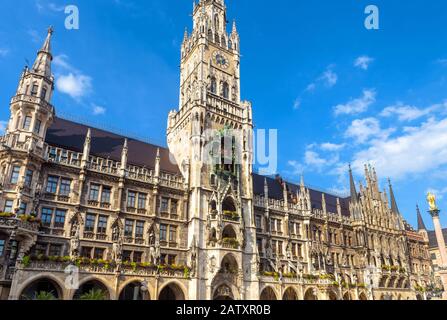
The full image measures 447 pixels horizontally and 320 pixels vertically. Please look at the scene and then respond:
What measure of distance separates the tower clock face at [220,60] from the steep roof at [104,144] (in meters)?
15.7

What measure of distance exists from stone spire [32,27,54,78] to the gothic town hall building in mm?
143

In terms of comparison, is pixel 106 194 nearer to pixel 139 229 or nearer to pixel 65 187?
pixel 65 187

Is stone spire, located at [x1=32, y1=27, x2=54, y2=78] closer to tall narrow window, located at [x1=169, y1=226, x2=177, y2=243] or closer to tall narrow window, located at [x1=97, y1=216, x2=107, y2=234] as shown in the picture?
tall narrow window, located at [x1=97, y1=216, x2=107, y2=234]

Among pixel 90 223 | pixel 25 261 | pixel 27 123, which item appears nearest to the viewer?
pixel 25 261

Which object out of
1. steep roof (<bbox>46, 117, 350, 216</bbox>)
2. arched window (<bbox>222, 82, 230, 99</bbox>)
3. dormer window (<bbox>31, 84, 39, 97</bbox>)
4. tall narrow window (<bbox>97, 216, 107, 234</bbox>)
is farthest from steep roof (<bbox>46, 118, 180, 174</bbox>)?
arched window (<bbox>222, 82, 230, 99</bbox>)

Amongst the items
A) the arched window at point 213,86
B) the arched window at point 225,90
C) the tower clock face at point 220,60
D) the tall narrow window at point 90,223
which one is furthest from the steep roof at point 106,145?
the tower clock face at point 220,60

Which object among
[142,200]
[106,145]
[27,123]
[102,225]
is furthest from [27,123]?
[142,200]

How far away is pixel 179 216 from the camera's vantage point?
39.2 m

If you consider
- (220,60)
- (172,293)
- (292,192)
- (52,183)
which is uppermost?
(220,60)

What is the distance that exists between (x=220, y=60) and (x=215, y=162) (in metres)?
18.5

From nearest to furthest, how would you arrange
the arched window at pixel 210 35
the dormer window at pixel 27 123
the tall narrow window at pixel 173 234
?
1. the dormer window at pixel 27 123
2. the tall narrow window at pixel 173 234
3. the arched window at pixel 210 35

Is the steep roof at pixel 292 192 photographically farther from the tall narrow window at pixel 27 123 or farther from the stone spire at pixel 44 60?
the stone spire at pixel 44 60

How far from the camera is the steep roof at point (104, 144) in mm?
37072
